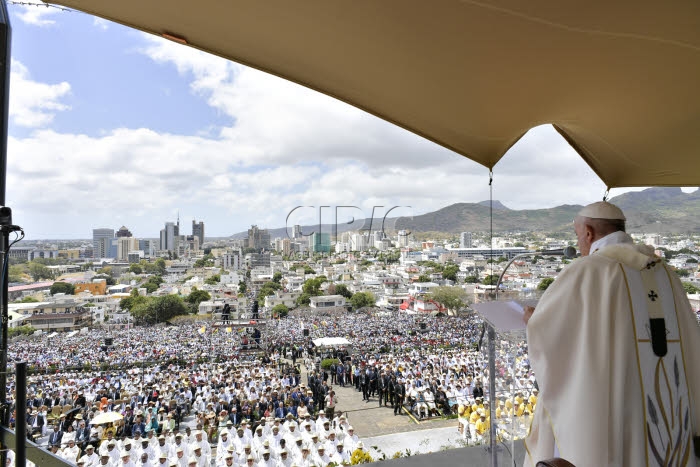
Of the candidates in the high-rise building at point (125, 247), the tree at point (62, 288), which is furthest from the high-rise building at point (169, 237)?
the tree at point (62, 288)

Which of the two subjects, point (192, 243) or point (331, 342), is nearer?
point (331, 342)

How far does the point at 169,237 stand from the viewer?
94.4ft

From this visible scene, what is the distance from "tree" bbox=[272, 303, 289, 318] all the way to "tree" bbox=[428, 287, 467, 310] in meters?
9.46

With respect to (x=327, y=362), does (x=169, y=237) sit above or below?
above

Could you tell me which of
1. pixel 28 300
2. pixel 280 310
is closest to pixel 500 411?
pixel 28 300

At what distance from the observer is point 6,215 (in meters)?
1.53

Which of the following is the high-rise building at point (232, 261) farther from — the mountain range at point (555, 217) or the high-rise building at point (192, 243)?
the high-rise building at point (192, 243)

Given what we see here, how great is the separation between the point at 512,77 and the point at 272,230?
95.5 ft

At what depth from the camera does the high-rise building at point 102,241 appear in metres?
22.9

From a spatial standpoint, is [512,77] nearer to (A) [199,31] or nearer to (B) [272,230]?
(A) [199,31]

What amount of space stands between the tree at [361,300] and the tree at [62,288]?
53.2 ft

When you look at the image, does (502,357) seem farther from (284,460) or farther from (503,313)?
(284,460)

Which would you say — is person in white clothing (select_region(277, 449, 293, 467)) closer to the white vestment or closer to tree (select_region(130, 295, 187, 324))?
the white vestment

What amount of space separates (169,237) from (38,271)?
571 inches
